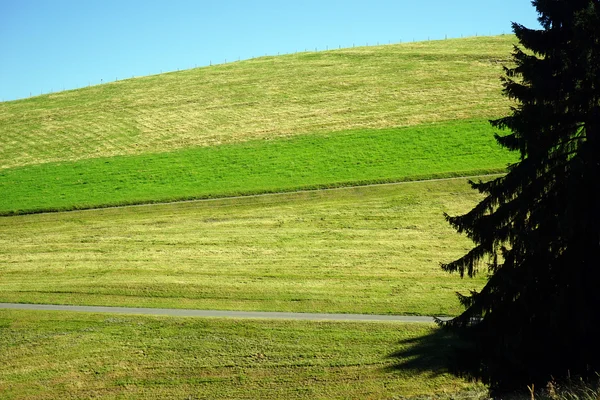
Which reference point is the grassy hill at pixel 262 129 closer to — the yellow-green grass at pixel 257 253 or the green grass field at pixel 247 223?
the green grass field at pixel 247 223

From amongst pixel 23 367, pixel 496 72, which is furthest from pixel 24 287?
pixel 496 72

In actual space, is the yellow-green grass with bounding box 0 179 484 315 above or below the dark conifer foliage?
below

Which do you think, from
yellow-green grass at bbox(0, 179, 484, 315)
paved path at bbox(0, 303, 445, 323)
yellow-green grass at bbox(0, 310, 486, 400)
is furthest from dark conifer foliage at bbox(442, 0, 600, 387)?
yellow-green grass at bbox(0, 179, 484, 315)

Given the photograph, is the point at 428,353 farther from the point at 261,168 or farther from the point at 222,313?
the point at 261,168

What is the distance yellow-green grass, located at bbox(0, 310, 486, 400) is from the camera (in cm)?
2017

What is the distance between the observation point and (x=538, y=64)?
510 inches

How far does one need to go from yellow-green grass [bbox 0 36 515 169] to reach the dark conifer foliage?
3717 cm

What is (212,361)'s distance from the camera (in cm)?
2214

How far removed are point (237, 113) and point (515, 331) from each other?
46647mm

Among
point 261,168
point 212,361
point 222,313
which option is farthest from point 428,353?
point 261,168

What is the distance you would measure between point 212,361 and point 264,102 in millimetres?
40595

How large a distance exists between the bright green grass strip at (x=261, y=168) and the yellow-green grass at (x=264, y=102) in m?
2.27

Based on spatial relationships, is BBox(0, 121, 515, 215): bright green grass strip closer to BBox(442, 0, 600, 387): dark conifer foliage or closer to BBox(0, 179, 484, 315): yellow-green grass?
BBox(0, 179, 484, 315): yellow-green grass

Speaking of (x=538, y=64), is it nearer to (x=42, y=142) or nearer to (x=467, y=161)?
(x=467, y=161)
